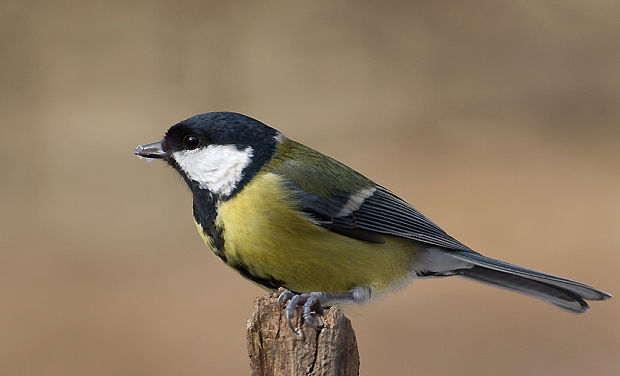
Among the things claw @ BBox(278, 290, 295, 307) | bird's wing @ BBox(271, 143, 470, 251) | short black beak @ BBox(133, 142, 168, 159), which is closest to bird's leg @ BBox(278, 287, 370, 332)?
claw @ BBox(278, 290, 295, 307)

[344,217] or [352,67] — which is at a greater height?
[352,67]

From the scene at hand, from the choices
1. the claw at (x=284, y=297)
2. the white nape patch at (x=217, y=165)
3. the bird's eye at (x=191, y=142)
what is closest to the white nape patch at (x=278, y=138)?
the white nape patch at (x=217, y=165)

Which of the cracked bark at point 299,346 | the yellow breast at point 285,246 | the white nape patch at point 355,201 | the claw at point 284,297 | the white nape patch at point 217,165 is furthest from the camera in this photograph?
the white nape patch at point 355,201

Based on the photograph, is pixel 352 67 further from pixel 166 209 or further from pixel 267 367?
pixel 267 367

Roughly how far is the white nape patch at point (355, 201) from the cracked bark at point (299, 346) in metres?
0.56

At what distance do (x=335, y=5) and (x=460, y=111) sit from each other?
1.18 meters

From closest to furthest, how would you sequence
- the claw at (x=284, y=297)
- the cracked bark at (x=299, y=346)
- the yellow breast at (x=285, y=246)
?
the cracked bark at (x=299, y=346)
the claw at (x=284, y=297)
the yellow breast at (x=285, y=246)

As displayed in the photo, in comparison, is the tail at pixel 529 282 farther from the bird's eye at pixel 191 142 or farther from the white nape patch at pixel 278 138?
the bird's eye at pixel 191 142

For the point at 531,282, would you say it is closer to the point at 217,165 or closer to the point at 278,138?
the point at 278,138

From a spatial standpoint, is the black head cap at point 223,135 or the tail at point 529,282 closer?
the black head cap at point 223,135

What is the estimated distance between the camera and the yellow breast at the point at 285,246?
210cm

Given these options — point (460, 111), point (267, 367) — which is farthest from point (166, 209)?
point (267, 367)

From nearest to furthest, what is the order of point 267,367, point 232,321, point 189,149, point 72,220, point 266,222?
point 267,367
point 266,222
point 189,149
point 232,321
point 72,220

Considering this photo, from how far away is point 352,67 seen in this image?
5.84 meters
